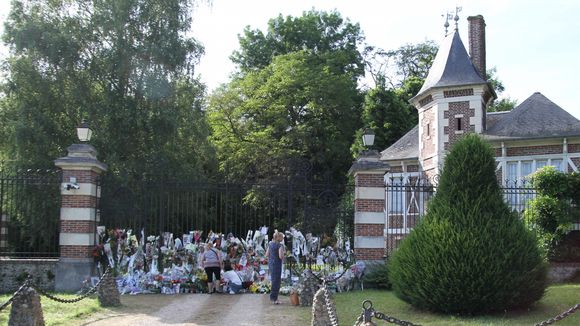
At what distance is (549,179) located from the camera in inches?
674

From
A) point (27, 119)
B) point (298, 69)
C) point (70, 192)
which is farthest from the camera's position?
point (298, 69)

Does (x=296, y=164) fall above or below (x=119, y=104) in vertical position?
below

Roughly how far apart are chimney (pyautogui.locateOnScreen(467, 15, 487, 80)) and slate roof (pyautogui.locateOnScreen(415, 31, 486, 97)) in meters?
1.03

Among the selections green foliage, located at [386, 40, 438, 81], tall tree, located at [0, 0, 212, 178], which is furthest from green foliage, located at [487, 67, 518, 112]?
tall tree, located at [0, 0, 212, 178]

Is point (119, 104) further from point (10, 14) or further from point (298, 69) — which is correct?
point (298, 69)

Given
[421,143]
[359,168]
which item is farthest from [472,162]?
[421,143]

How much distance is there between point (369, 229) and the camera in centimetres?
1483

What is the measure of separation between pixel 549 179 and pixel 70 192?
491 inches

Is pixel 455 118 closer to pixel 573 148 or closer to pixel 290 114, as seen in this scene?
pixel 573 148

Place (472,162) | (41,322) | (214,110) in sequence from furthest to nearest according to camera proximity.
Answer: (214,110), (472,162), (41,322)

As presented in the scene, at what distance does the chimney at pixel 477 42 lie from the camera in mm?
27062

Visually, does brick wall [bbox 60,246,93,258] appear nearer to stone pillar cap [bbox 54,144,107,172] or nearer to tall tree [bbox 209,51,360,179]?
stone pillar cap [bbox 54,144,107,172]

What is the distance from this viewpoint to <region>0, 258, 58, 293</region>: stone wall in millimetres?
14617

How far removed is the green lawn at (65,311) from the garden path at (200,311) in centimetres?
26
